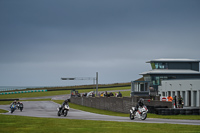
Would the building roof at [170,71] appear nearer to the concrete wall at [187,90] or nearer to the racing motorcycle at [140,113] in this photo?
the concrete wall at [187,90]

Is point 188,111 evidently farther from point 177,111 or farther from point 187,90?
point 187,90

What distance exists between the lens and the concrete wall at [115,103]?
4475 centimetres

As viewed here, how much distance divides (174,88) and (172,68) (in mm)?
20438

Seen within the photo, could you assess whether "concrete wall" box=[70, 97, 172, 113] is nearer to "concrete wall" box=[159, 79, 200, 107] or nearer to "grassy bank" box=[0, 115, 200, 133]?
"concrete wall" box=[159, 79, 200, 107]

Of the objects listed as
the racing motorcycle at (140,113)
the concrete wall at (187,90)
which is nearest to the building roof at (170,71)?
the concrete wall at (187,90)

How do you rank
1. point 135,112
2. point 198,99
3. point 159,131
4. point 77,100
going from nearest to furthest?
point 159,131
point 135,112
point 198,99
point 77,100

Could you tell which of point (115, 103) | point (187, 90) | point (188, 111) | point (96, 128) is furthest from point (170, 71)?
point (96, 128)

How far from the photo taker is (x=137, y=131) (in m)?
21.8

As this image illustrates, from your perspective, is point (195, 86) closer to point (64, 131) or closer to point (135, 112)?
point (135, 112)

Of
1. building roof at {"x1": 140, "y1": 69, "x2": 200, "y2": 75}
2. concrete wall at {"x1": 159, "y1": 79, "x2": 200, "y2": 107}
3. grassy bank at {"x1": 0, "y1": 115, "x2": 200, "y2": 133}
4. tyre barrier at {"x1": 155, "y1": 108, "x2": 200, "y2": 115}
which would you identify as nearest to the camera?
grassy bank at {"x1": 0, "y1": 115, "x2": 200, "y2": 133}

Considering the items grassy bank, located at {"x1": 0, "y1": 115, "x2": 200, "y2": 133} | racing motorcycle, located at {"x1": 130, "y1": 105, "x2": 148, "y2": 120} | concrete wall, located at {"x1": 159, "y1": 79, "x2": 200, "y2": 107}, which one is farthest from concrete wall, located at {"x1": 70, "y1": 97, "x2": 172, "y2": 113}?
grassy bank, located at {"x1": 0, "y1": 115, "x2": 200, "y2": 133}

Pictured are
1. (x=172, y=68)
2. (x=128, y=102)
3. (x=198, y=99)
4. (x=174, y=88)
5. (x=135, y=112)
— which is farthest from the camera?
(x=172, y=68)

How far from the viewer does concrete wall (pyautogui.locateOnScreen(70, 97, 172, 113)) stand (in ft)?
147

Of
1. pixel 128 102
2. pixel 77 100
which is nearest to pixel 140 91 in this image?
pixel 128 102
